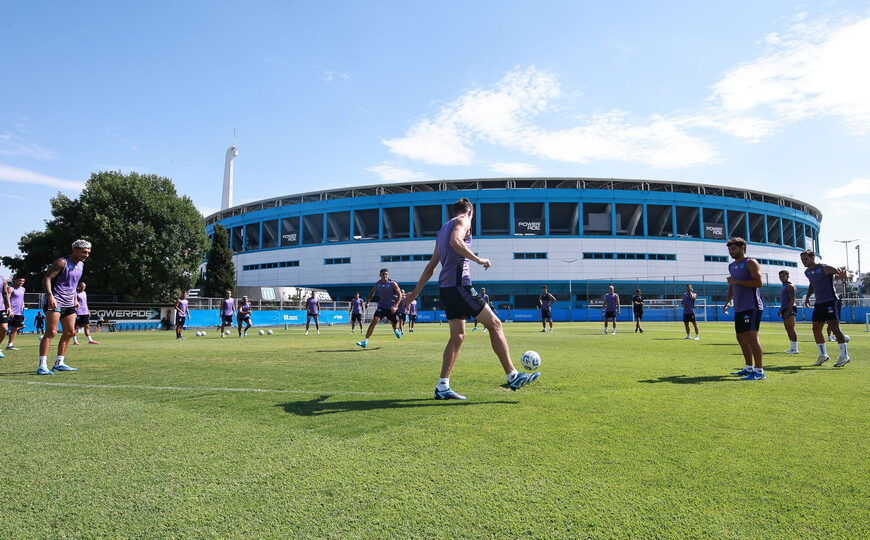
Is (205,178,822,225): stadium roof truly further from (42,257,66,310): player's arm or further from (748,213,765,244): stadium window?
(42,257,66,310): player's arm

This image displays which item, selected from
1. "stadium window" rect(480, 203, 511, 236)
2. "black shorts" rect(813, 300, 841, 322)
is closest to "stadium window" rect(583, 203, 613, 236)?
"stadium window" rect(480, 203, 511, 236)

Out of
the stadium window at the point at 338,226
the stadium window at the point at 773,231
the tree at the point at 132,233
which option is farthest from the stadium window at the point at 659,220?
the tree at the point at 132,233

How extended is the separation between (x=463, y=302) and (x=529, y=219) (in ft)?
184

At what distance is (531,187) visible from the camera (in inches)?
2355

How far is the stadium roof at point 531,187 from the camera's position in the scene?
5997 cm

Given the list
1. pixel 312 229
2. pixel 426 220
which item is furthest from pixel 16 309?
pixel 312 229

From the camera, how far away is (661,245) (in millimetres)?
58688

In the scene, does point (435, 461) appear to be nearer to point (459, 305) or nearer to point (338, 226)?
point (459, 305)

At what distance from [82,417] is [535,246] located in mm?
55445

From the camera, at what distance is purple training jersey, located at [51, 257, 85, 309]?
8.31 metres

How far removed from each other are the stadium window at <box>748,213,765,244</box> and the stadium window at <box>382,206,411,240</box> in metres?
45.0

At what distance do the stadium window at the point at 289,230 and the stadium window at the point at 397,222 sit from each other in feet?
42.4

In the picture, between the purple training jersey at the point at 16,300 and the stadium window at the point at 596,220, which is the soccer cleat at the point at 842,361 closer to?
the purple training jersey at the point at 16,300

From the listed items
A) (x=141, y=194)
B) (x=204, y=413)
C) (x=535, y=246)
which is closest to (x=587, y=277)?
(x=535, y=246)
